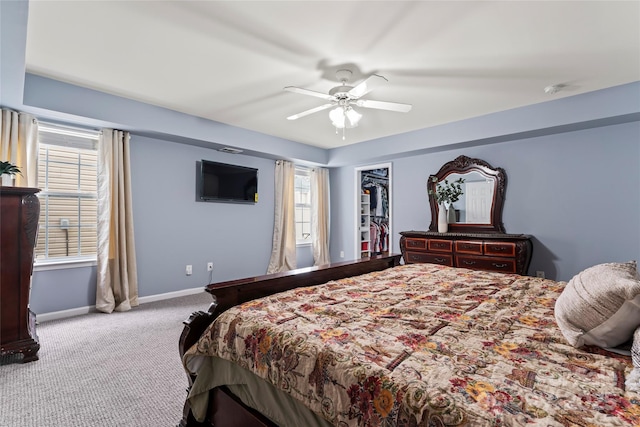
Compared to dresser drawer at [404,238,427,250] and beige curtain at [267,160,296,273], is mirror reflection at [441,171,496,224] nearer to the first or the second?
dresser drawer at [404,238,427,250]

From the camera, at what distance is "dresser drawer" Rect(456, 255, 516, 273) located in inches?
150

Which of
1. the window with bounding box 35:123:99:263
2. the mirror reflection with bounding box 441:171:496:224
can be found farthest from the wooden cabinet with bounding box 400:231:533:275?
the window with bounding box 35:123:99:263

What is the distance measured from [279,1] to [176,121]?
2.54 metres

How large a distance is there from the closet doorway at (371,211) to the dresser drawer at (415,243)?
0.88 metres

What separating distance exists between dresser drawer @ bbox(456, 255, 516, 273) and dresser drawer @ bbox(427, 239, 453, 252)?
0.18 metres

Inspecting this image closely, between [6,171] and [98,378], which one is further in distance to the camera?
[6,171]

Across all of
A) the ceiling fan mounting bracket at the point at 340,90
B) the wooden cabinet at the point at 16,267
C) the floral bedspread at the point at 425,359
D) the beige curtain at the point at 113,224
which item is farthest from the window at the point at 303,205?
→ the floral bedspread at the point at 425,359

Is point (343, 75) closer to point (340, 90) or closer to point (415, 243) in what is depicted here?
point (340, 90)

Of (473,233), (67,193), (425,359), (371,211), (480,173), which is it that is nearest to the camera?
(425,359)

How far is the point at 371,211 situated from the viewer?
21.9 feet

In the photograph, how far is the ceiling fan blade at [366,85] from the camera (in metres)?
2.56

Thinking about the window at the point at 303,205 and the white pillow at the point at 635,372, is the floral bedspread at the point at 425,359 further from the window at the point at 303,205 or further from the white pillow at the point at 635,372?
the window at the point at 303,205

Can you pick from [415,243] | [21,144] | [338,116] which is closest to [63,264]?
[21,144]

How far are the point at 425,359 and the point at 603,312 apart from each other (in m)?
0.69
